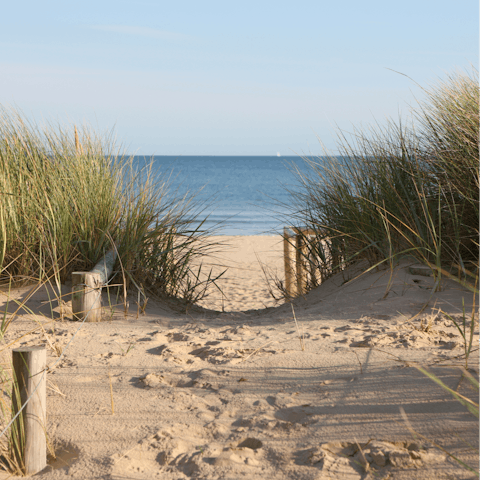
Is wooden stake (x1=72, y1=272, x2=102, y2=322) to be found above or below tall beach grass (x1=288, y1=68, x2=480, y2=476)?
below

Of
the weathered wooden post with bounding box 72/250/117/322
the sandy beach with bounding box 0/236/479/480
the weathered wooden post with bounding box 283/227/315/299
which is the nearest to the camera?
the sandy beach with bounding box 0/236/479/480

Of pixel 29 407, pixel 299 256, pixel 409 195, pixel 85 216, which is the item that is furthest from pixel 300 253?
pixel 29 407

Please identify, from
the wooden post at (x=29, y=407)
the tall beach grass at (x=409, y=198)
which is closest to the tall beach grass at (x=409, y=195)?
the tall beach grass at (x=409, y=198)

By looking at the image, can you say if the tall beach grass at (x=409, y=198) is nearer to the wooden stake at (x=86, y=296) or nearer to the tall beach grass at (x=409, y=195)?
the tall beach grass at (x=409, y=195)

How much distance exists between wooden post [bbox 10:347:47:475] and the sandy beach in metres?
0.09

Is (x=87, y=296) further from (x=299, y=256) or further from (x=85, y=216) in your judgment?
(x=299, y=256)

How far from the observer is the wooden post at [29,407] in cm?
175

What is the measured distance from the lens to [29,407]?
1.77 metres

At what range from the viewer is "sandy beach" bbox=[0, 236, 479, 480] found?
1726mm

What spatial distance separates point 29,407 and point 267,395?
103cm

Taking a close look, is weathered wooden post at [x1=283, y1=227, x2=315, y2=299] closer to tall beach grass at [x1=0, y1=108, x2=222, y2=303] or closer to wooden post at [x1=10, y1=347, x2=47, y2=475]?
tall beach grass at [x1=0, y1=108, x2=222, y2=303]

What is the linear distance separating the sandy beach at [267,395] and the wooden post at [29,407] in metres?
0.09

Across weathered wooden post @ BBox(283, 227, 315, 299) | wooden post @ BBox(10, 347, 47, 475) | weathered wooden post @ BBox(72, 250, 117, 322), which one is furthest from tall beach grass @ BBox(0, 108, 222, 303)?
wooden post @ BBox(10, 347, 47, 475)

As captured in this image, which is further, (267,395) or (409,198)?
(409,198)
